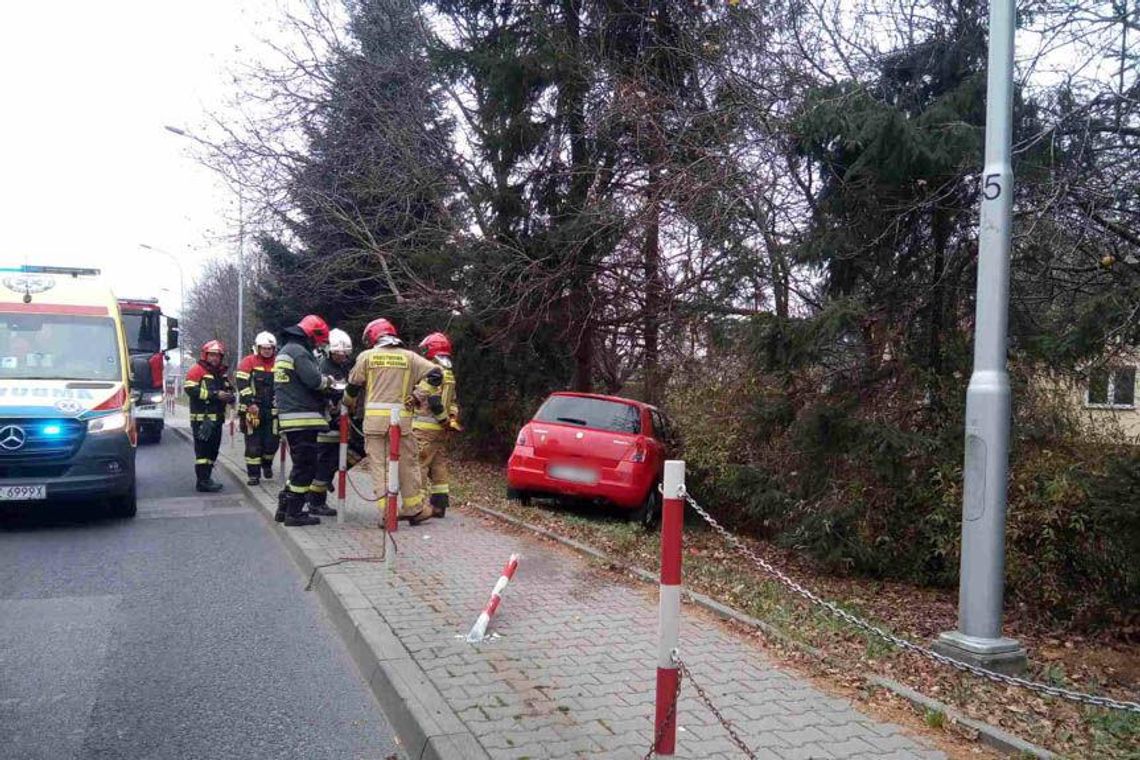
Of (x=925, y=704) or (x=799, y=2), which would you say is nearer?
(x=925, y=704)

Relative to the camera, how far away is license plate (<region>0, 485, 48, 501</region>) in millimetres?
8781

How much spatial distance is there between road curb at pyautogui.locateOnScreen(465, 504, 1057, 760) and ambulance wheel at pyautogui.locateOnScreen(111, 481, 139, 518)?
172 inches

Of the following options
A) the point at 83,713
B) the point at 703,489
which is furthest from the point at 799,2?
the point at 83,713

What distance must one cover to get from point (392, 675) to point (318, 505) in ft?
17.7

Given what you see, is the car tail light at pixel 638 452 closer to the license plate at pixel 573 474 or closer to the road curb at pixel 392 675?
the license plate at pixel 573 474

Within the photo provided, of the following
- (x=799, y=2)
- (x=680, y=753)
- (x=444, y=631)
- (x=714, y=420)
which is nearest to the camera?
(x=680, y=753)

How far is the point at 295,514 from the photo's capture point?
9.23 m

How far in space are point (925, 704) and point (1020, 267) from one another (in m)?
5.03

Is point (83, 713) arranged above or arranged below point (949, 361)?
below

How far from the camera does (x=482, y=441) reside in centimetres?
→ 1833

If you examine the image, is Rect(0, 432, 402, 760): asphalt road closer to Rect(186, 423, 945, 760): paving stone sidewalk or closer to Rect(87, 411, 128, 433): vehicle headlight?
Rect(186, 423, 945, 760): paving stone sidewalk

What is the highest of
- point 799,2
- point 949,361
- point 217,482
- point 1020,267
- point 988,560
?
point 799,2

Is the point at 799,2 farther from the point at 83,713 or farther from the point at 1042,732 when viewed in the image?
the point at 83,713

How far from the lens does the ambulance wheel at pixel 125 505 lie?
32.2ft
